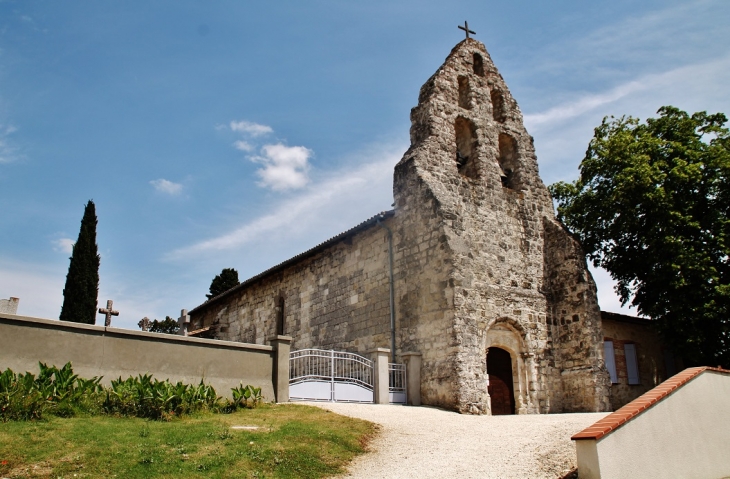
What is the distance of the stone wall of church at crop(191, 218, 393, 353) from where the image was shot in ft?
58.5

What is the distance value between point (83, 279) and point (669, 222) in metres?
20.9

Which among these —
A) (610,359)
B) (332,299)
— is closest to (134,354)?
(332,299)

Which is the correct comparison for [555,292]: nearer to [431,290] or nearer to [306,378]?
[431,290]

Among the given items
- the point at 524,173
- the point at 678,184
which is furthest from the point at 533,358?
the point at 678,184

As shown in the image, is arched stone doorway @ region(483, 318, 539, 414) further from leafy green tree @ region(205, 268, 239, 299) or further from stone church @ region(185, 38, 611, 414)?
leafy green tree @ region(205, 268, 239, 299)

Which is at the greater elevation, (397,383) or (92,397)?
(397,383)

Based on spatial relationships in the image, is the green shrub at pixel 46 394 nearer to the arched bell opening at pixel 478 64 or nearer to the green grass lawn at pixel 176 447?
the green grass lawn at pixel 176 447

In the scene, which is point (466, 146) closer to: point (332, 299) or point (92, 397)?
point (332, 299)

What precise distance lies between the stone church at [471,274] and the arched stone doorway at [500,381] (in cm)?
3

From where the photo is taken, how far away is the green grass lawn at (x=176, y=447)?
7.00 m

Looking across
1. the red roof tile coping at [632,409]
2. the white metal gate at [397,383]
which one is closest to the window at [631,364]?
the white metal gate at [397,383]

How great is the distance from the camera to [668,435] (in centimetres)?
885

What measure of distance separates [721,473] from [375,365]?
7.55 meters

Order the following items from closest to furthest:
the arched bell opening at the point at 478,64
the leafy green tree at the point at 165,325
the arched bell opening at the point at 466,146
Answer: the arched bell opening at the point at 466,146 → the arched bell opening at the point at 478,64 → the leafy green tree at the point at 165,325
